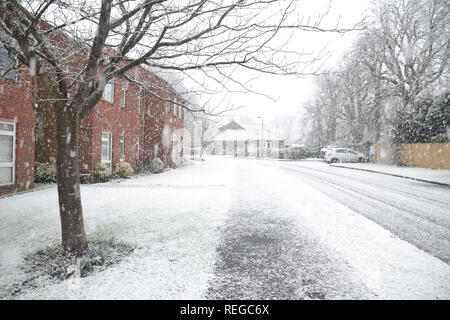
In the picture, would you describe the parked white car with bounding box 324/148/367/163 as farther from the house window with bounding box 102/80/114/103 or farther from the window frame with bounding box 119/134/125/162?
the house window with bounding box 102/80/114/103

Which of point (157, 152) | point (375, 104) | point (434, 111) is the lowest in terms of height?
point (157, 152)

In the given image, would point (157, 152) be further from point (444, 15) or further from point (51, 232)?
point (444, 15)

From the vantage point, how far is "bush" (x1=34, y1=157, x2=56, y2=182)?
38.6 feet

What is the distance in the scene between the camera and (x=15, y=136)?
930 cm

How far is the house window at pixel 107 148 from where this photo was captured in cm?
1413

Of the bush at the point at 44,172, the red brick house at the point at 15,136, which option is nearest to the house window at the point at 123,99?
the bush at the point at 44,172

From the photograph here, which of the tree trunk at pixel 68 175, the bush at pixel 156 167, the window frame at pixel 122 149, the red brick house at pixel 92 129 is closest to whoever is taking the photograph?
the tree trunk at pixel 68 175

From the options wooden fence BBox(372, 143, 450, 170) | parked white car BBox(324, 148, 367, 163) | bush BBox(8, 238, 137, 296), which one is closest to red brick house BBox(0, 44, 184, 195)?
bush BBox(8, 238, 137, 296)

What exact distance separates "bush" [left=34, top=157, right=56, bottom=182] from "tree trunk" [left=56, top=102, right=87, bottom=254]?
8860 millimetres

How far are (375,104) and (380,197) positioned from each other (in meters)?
22.3

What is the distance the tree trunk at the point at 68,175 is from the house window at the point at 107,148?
10.3 meters

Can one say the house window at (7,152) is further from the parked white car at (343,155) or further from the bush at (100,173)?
the parked white car at (343,155)

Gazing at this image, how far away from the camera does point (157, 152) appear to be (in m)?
20.6
